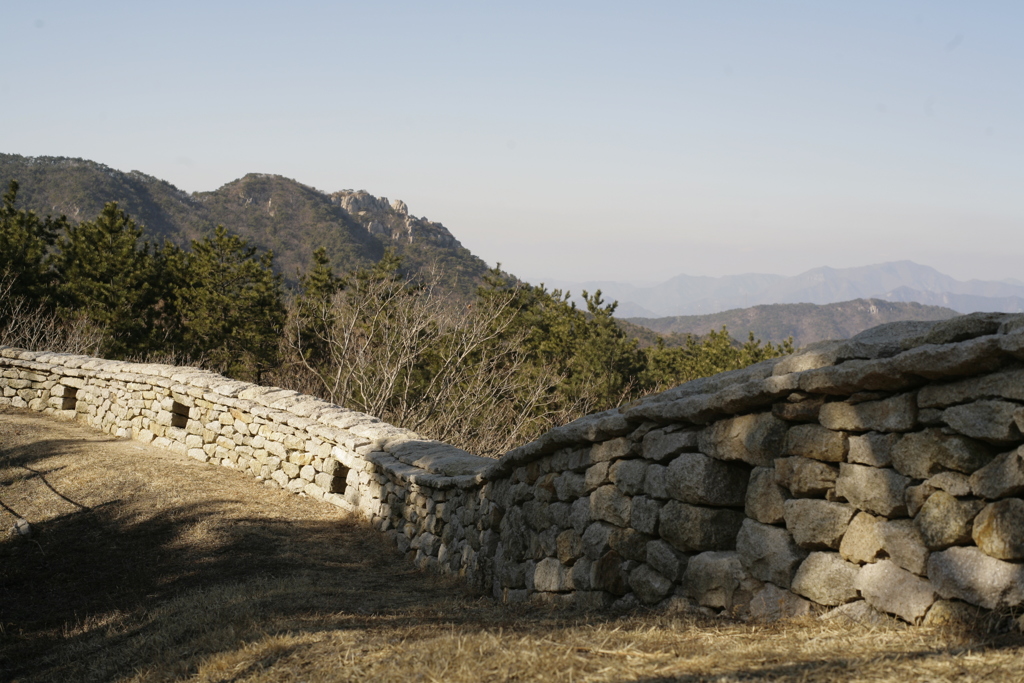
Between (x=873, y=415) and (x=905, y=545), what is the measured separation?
20.5 inches

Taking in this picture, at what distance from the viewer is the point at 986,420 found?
267 centimetres

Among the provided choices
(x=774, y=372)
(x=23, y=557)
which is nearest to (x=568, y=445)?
(x=774, y=372)

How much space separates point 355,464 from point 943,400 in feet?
20.6

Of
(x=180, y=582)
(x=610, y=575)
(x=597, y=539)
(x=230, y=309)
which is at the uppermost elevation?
(x=230, y=309)

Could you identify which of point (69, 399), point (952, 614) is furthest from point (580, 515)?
point (69, 399)

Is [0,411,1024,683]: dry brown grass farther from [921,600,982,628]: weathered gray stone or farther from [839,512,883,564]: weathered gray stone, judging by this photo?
[839,512,883,564]: weathered gray stone

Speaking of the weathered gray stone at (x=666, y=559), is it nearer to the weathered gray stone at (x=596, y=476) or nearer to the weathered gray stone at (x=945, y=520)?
the weathered gray stone at (x=596, y=476)

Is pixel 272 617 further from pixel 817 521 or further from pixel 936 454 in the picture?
pixel 936 454

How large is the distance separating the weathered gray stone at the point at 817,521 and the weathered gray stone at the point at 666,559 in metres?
0.62

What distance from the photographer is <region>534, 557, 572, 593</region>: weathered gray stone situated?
4.56 metres

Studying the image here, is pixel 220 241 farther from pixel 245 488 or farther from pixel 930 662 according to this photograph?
pixel 930 662

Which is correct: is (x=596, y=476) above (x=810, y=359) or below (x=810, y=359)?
below

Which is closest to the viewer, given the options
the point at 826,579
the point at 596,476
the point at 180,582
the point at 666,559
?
the point at 826,579

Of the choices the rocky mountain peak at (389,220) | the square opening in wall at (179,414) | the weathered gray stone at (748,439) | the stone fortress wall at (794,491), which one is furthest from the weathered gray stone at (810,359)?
the rocky mountain peak at (389,220)
